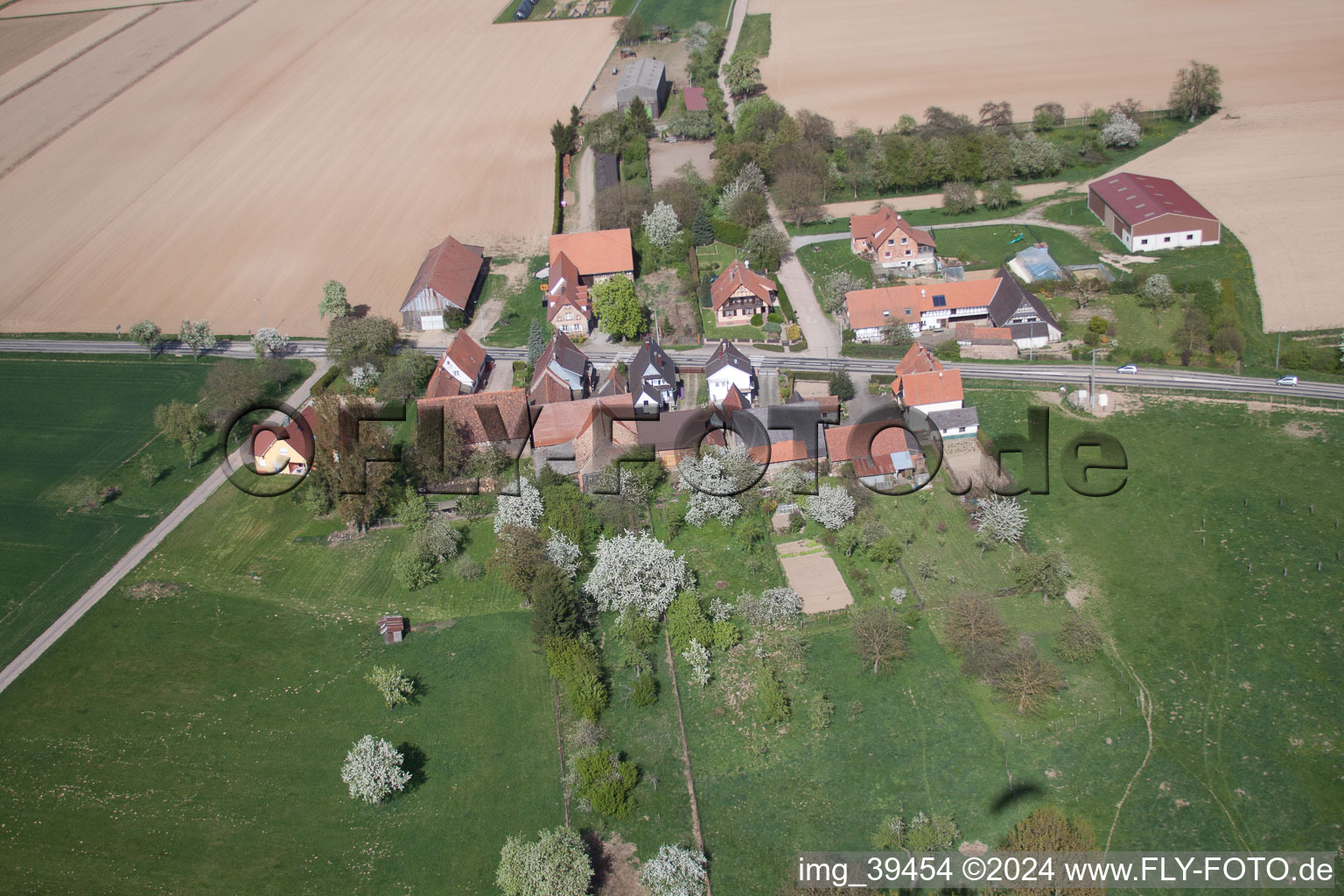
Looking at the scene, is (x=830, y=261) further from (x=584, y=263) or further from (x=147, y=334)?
(x=147, y=334)

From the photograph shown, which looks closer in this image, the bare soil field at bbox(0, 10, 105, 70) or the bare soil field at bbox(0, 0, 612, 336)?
the bare soil field at bbox(0, 0, 612, 336)

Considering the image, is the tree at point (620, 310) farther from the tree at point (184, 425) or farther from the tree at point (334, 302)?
the tree at point (184, 425)

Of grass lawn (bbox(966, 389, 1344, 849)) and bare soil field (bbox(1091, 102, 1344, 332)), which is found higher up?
bare soil field (bbox(1091, 102, 1344, 332))

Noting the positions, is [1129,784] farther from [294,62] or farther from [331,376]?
[294,62]

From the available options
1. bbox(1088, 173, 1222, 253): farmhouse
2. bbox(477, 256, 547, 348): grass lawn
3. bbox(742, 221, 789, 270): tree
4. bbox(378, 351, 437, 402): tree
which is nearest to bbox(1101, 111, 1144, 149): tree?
bbox(1088, 173, 1222, 253): farmhouse

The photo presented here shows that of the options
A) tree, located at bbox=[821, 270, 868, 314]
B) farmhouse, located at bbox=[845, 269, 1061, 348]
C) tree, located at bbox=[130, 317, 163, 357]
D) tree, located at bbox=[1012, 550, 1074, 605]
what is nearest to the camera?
tree, located at bbox=[1012, 550, 1074, 605]

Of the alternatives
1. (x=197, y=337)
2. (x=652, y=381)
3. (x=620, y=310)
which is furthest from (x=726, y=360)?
(x=197, y=337)

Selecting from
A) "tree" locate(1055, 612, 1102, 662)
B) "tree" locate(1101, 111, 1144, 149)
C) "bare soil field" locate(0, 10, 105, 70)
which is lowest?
"tree" locate(1055, 612, 1102, 662)

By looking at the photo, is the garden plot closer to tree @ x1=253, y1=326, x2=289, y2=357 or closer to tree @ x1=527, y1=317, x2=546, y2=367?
tree @ x1=527, y1=317, x2=546, y2=367

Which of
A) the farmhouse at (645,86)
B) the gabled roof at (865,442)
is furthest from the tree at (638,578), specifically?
the farmhouse at (645,86)

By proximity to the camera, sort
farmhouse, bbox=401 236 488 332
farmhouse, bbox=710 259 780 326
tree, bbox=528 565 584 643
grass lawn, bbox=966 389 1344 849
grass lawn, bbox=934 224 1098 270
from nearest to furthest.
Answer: grass lawn, bbox=966 389 1344 849 → tree, bbox=528 565 584 643 → farmhouse, bbox=710 259 780 326 → farmhouse, bbox=401 236 488 332 → grass lawn, bbox=934 224 1098 270
